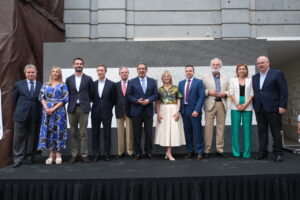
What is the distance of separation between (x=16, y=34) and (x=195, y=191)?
4.02 meters

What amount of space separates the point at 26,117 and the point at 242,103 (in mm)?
3303

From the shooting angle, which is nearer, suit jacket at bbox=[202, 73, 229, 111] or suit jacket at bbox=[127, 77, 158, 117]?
suit jacket at bbox=[127, 77, 158, 117]

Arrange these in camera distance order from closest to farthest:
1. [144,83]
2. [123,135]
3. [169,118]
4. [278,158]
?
[278,158]
[169,118]
[144,83]
[123,135]

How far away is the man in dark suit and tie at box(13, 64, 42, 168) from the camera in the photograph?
11.9 feet

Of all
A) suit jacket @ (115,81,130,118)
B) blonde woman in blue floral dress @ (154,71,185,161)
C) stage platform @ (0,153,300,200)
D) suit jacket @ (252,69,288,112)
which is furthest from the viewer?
suit jacket @ (115,81,130,118)

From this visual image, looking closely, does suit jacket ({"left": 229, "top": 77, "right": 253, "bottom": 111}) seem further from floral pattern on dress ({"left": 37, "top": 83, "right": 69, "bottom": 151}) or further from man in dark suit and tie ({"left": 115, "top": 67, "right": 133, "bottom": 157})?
floral pattern on dress ({"left": 37, "top": 83, "right": 69, "bottom": 151})

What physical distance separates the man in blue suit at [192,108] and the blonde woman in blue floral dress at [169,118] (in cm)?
13

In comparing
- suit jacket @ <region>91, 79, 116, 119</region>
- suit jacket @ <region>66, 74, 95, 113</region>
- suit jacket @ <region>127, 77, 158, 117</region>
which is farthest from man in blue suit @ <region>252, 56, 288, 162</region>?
suit jacket @ <region>66, 74, 95, 113</region>

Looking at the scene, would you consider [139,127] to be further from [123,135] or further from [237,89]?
[237,89]

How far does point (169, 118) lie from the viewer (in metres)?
3.86

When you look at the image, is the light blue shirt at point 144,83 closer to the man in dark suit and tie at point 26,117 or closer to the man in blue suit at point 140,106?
the man in blue suit at point 140,106

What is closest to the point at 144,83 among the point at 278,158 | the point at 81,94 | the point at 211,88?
the point at 81,94

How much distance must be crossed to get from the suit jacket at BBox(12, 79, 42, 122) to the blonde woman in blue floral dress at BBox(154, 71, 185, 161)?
188 cm

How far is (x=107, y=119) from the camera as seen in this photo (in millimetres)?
3896
